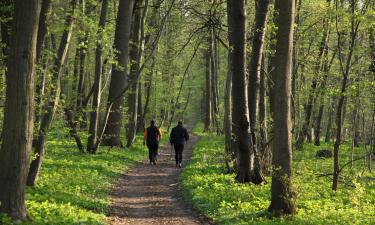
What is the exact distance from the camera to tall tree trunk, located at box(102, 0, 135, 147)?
71.3 feet

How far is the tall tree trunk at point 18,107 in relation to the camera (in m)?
7.52

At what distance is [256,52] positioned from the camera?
1364 centimetres

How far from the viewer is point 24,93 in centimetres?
762

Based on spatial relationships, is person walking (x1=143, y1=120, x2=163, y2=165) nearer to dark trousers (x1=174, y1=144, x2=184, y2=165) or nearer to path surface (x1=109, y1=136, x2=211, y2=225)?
dark trousers (x1=174, y1=144, x2=184, y2=165)

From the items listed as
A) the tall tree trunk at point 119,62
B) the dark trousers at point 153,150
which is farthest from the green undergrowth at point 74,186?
the tall tree trunk at point 119,62

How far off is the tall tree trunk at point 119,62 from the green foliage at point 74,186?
2.04 metres

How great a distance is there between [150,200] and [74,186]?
2144mm

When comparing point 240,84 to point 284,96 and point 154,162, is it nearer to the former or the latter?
point 284,96

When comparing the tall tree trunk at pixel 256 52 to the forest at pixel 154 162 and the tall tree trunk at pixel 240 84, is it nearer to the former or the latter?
the forest at pixel 154 162

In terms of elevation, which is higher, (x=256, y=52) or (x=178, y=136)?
(x=256, y=52)

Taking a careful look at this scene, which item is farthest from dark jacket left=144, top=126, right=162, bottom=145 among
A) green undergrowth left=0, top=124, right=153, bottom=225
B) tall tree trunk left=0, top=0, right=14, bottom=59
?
tall tree trunk left=0, top=0, right=14, bottom=59

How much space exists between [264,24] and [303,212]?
5.95m

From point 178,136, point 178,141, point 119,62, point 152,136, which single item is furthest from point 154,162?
point 119,62

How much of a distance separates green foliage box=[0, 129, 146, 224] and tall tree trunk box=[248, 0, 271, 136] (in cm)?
523
